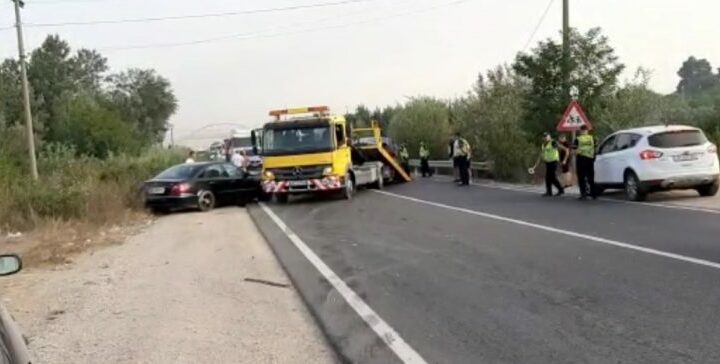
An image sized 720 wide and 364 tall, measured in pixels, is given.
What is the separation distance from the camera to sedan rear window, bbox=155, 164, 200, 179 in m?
22.2

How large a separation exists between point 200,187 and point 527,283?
1492 cm

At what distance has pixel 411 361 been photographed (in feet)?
19.6

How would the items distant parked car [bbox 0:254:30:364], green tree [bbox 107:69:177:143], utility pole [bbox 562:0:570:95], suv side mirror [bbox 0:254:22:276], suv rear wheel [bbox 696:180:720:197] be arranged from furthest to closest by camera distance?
green tree [bbox 107:69:177:143] → utility pole [bbox 562:0:570:95] → suv rear wheel [bbox 696:180:720:197] → suv side mirror [bbox 0:254:22:276] → distant parked car [bbox 0:254:30:364]

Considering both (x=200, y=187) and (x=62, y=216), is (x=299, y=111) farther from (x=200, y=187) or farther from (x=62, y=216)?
(x=62, y=216)

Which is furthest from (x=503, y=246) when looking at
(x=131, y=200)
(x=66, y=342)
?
(x=131, y=200)

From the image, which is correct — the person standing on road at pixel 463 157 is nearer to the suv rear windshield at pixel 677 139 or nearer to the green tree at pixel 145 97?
the suv rear windshield at pixel 677 139

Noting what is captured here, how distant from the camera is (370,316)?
7.55 metres

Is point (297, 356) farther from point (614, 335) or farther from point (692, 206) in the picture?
point (692, 206)

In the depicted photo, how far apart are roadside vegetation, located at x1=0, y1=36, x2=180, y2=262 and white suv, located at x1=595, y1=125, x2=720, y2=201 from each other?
11.7 metres

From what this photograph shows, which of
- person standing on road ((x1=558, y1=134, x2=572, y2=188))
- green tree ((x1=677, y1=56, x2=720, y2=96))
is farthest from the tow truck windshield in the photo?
green tree ((x1=677, y1=56, x2=720, y2=96))

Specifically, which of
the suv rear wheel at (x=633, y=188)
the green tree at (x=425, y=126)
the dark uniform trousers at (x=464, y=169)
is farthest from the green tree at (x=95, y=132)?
the suv rear wheel at (x=633, y=188)

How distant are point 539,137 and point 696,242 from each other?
16940 millimetres

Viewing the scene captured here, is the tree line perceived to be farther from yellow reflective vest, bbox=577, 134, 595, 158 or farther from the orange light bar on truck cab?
yellow reflective vest, bbox=577, 134, 595, 158

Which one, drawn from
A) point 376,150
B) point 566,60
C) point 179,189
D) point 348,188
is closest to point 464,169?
point 376,150
